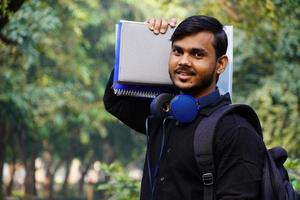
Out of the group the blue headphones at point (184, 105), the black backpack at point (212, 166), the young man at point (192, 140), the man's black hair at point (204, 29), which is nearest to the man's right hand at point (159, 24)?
the young man at point (192, 140)

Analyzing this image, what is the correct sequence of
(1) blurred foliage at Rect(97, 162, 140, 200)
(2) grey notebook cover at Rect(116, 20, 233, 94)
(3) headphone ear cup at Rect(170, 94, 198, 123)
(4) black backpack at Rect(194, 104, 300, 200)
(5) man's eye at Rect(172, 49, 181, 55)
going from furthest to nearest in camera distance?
(1) blurred foliage at Rect(97, 162, 140, 200)
(2) grey notebook cover at Rect(116, 20, 233, 94)
(5) man's eye at Rect(172, 49, 181, 55)
(3) headphone ear cup at Rect(170, 94, 198, 123)
(4) black backpack at Rect(194, 104, 300, 200)

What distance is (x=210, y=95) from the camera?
2.51 meters

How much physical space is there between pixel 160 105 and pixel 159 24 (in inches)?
13.6

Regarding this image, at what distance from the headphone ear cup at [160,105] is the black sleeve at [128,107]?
35cm

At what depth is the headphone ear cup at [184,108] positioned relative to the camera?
2.43 metres

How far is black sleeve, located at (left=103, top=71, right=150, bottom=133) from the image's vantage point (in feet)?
9.70

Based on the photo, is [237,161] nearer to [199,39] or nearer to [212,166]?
[212,166]

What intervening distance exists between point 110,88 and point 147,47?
0.29 meters

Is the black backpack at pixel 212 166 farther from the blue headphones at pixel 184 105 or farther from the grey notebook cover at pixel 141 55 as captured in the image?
the grey notebook cover at pixel 141 55

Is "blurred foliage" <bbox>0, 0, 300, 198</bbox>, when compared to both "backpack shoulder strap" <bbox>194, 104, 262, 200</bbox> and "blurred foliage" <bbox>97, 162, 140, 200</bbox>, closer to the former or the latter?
"blurred foliage" <bbox>97, 162, 140, 200</bbox>

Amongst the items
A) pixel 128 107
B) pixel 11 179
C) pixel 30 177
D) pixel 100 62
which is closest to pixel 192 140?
pixel 128 107

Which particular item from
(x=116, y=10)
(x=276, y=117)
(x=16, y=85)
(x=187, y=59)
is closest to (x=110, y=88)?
(x=187, y=59)

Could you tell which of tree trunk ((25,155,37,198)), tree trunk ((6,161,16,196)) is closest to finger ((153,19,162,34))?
tree trunk ((25,155,37,198))

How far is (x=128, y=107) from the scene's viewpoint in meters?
2.96
